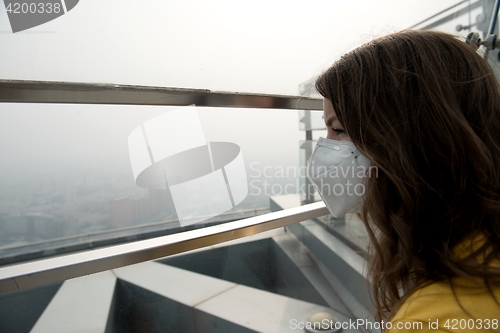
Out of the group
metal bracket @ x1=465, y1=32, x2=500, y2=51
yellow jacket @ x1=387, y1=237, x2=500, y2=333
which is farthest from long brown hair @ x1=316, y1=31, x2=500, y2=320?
metal bracket @ x1=465, y1=32, x2=500, y2=51

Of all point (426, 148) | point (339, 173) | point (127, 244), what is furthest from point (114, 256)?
point (426, 148)

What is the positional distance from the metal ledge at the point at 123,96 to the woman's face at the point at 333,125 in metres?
0.34

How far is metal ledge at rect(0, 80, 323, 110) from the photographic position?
0.67 m

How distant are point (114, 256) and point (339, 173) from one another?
26.3 inches

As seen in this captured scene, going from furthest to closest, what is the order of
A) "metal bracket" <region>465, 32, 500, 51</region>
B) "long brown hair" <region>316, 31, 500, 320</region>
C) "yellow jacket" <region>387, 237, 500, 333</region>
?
"metal bracket" <region>465, 32, 500, 51</region> < "long brown hair" <region>316, 31, 500, 320</region> < "yellow jacket" <region>387, 237, 500, 333</region>

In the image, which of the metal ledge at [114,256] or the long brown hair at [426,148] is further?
the metal ledge at [114,256]

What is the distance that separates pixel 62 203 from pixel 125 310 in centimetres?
44

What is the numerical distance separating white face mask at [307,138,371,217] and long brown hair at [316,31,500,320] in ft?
0.23

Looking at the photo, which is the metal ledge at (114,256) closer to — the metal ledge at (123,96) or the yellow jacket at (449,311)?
the metal ledge at (123,96)

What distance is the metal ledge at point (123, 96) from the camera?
67 cm

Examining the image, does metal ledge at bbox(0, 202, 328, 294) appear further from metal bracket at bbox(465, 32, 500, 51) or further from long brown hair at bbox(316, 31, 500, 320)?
metal bracket at bbox(465, 32, 500, 51)

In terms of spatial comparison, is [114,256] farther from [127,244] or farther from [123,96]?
[123,96]

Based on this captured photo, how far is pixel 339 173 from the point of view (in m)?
0.71

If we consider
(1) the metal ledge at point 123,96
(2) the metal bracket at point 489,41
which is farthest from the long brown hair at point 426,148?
(2) the metal bracket at point 489,41
